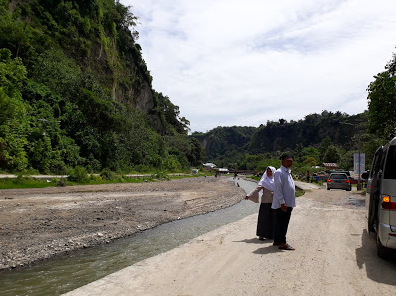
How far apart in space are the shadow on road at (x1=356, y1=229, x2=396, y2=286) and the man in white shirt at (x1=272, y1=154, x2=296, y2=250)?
1.39 m

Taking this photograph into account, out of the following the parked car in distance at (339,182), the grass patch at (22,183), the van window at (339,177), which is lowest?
the grass patch at (22,183)

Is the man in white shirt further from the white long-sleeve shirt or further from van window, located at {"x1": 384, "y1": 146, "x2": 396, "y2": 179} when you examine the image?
van window, located at {"x1": 384, "y1": 146, "x2": 396, "y2": 179}

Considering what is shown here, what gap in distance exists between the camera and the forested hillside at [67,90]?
27688mm

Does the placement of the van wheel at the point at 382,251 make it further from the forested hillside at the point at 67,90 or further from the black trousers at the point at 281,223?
the forested hillside at the point at 67,90

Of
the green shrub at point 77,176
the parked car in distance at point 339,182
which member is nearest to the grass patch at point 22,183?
the green shrub at point 77,176

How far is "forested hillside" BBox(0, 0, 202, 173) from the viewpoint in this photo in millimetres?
27688

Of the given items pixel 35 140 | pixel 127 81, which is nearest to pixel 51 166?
pixel 35 140

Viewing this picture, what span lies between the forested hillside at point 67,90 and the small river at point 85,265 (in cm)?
1876

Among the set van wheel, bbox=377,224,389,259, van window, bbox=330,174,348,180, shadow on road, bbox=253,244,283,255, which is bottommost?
shadow on road, bbox=253,244,283,255

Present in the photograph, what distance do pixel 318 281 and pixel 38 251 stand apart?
21.5ft

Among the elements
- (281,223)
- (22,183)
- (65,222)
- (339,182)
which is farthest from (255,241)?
(339,182)

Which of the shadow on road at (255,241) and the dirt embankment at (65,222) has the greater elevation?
the shadow on road at (255,241)

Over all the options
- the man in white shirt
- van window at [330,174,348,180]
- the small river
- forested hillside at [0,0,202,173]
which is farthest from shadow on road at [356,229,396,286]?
forested hillside at [0,0,202,173]

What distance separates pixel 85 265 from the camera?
24.2 ft
